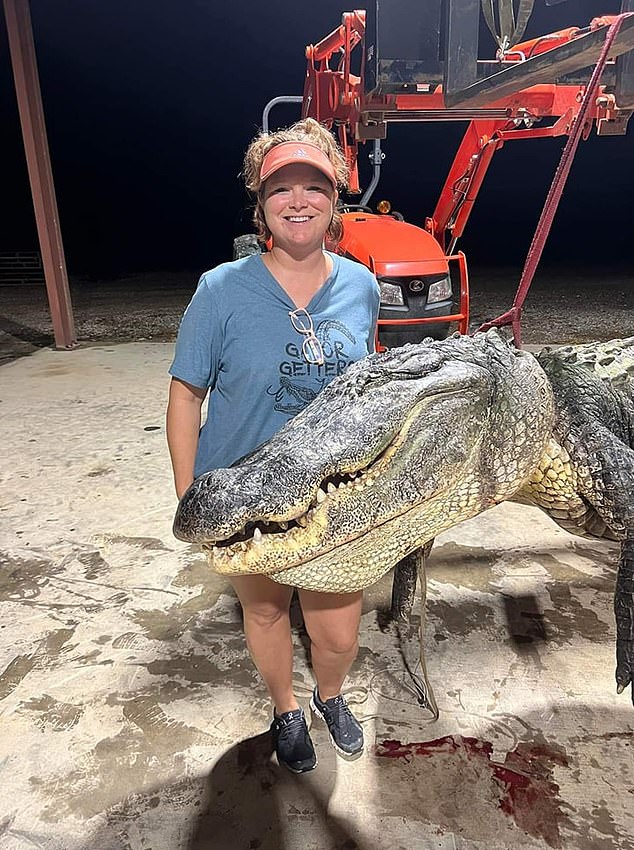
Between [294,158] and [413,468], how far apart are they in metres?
0.77

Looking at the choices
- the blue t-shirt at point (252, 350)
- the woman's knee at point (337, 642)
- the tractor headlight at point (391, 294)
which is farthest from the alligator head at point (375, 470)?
the tractor headlight at point (391, 294)

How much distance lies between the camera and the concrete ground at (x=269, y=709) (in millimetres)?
1567

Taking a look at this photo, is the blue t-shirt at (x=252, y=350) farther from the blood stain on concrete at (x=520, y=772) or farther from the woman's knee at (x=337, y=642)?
the blood stain on concrete at (x=520, y=772)

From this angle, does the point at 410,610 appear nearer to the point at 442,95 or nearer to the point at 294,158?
the point at 294,158

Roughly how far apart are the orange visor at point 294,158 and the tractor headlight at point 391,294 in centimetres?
302

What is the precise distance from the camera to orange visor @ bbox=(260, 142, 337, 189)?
1404 millimetres

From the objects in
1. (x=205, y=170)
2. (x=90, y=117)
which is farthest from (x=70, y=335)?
(x=90, y=117)

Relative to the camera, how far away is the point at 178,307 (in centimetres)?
941

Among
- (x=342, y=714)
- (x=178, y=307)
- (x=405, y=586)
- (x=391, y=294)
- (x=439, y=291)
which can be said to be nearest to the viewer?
(x=342, y=714)

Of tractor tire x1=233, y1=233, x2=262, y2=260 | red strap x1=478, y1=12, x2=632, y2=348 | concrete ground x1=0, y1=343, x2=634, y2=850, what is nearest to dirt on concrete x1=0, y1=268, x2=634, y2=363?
tractor tire x1=233, y1=233, x2=262, y2=260

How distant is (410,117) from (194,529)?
10.7ft

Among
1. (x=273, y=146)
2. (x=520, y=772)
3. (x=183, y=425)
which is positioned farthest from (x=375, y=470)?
(x=520, y=772)

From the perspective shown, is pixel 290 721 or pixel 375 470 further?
pixel 290 721

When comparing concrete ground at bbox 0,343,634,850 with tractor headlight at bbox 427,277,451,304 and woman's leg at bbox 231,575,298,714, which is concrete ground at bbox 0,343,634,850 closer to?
woman's leg at bbox 231,575,298,714
